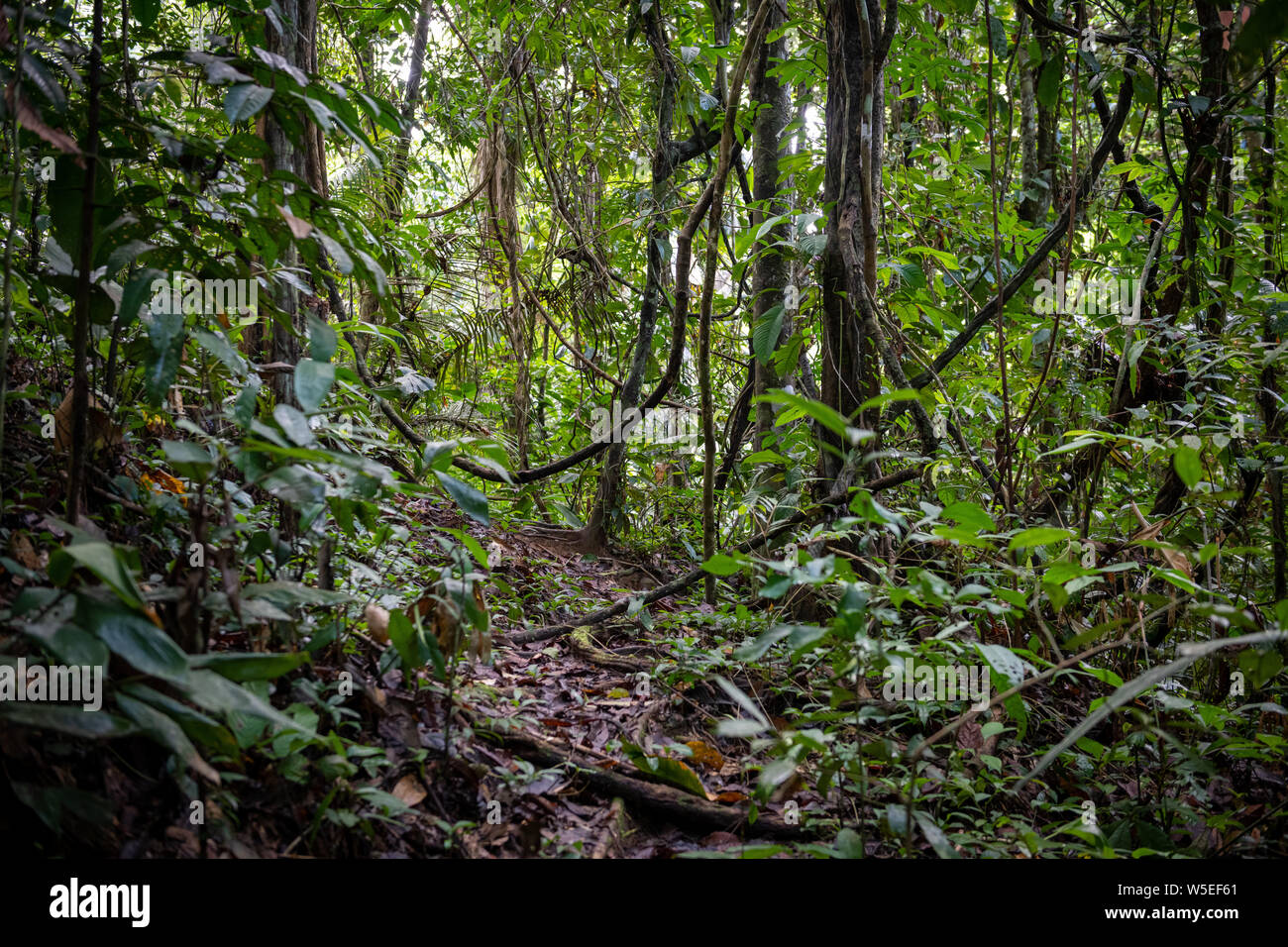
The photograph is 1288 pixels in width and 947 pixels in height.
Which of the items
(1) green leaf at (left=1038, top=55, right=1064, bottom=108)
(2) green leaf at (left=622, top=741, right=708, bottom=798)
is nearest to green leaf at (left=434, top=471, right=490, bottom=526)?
(2) green leaf at (left=622, top=741, right=708, bottom=798)

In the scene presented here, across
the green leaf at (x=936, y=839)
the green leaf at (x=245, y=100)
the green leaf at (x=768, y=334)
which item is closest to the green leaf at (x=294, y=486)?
the green leaf at (x=245, y=100)

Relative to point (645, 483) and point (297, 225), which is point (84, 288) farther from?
point (645, 483)

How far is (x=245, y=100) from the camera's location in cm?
134

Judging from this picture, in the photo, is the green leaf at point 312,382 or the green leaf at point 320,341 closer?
the green leaf at point 312,382

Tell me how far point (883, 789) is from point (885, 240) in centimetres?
246

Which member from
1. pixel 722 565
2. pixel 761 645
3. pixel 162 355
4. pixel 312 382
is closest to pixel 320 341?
pixel 312 382

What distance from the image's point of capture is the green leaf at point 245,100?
1292 mm

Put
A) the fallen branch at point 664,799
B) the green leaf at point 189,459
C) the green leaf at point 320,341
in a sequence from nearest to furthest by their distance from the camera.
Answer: the green leaf at point 189,459 < the green leaf at point 320,341 < the fallen branch at point 664,799

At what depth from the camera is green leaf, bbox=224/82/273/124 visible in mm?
1292

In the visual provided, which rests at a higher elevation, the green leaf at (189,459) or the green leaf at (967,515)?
the green leaf at (189,459)

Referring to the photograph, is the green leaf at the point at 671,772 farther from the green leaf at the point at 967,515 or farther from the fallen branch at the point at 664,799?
the green leaf at the point at 967,515

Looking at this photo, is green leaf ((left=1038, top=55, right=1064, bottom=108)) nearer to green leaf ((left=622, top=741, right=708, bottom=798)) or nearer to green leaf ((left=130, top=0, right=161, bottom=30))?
green leaf ((left=622, top=741, right=708, bottom=798))

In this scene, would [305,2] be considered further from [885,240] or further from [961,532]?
[961,532]
